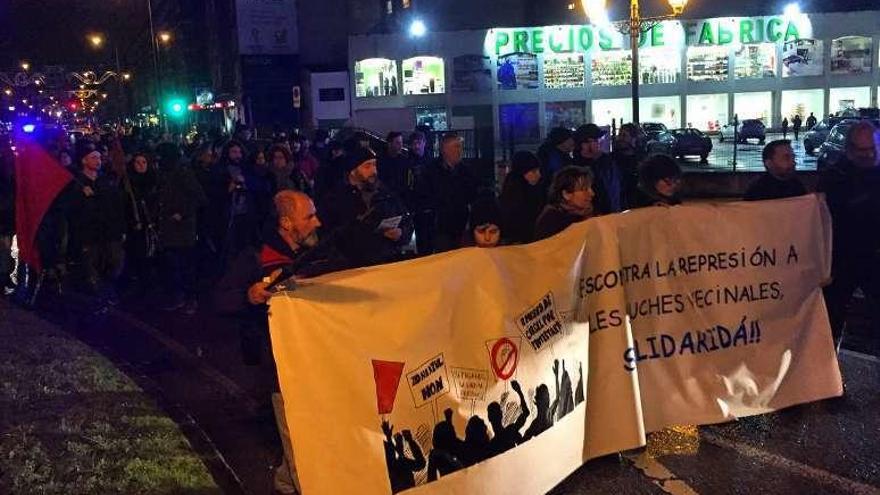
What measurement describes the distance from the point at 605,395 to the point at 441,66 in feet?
143

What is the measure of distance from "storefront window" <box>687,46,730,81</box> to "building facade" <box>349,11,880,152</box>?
55mm

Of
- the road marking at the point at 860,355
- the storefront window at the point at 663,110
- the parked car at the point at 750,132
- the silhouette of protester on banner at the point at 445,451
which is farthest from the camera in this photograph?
the storefront window at the point at 663,110

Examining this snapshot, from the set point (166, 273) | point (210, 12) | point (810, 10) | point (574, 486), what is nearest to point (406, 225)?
point (574, 486)

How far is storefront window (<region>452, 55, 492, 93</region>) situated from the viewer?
152ft

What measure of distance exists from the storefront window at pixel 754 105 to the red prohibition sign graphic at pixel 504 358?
47.4 metres

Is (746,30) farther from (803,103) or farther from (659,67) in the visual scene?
(803,103)

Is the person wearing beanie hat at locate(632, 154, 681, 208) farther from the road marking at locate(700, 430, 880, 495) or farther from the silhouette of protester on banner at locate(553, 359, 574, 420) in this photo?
the silhouette of protester on banner at locate(553, 359, 574, 420)

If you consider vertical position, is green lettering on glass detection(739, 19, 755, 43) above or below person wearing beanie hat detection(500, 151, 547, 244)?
above

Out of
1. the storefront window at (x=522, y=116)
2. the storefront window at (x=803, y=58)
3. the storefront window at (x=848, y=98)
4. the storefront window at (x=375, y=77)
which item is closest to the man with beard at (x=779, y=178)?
the storefront window at (x=522, y=116)

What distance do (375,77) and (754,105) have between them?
69.0ft

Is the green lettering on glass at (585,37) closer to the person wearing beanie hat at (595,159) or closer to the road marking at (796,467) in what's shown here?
the person wearing beanie hat at (595,159)

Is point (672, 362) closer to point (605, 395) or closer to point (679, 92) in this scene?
point (605, 395)

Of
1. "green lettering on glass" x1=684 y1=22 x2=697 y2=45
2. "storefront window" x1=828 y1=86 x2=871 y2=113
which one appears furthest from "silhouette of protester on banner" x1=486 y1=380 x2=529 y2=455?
"storefront window" x1=828 y1=86 x2=871 y2=113

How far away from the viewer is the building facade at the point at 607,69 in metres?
46.3
